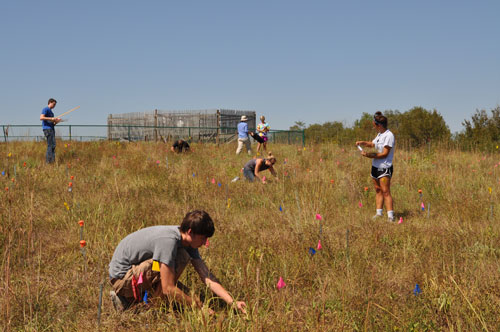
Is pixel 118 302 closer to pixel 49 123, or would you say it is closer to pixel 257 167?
pixel 257 167

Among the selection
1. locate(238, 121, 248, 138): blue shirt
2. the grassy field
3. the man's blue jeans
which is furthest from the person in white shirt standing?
locate(238, 121, 248, 138): blue shirt

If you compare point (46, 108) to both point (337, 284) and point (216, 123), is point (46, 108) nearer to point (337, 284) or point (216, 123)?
point (337, 284)

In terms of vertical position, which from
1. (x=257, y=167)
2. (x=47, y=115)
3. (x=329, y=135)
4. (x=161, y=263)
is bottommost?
(x=161, y=263)

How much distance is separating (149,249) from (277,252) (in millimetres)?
1306

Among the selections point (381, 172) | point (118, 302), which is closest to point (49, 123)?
point (118, 302)

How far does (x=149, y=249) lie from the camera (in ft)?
8.93

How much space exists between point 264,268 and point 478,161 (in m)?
8.09

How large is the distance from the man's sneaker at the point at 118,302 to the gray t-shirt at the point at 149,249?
132mm

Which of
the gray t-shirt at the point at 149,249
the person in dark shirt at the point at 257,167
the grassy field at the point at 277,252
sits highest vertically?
the person in dark shirt at the point at 257,167

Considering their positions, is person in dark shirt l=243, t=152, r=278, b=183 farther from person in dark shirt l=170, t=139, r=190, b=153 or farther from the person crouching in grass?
the person crouching in grass

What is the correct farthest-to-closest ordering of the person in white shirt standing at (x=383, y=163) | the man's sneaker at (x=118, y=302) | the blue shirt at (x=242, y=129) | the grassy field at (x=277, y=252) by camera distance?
the blue shirt at (x=242, y=129) < the person in white shirt standing at (x=383, y=163) < the man's sneaker at (x=118, y=302) < the grassy field at (x=277, y=252)

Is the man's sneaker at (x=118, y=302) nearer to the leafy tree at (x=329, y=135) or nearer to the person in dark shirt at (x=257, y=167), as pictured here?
the person in dark shirt at (x=257, y=167)

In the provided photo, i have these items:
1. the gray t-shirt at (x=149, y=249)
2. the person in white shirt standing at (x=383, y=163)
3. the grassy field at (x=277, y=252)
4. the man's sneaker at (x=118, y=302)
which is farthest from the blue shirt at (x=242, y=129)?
the man's sneaker at (x=118, y=302)

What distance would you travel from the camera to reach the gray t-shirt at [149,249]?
101 inches
